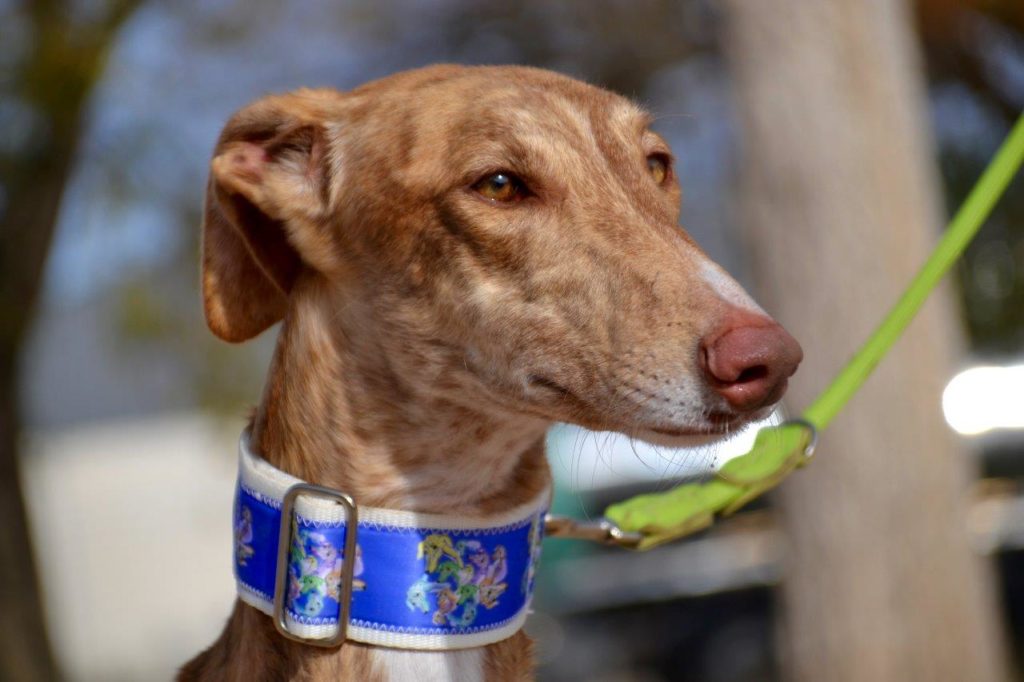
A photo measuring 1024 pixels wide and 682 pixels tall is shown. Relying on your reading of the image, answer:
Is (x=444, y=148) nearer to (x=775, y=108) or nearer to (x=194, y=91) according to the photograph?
(x=775, y=108)

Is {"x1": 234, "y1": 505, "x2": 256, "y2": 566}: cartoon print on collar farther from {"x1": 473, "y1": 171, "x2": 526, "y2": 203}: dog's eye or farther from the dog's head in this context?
{"x1": 473, "y1": 171, "x2": 526, "y2": 203}: dog's eye

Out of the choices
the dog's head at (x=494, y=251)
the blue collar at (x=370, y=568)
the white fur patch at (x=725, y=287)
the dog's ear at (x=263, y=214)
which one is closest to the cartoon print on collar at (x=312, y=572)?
the blue collar at (x=370, y=568)

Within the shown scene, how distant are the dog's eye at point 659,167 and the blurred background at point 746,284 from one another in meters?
0.52

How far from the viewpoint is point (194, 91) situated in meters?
9.09

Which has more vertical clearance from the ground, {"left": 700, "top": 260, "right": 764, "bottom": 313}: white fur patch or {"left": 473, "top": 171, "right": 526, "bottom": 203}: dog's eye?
{"left": 473, "top": 171, "right": 526, "bottom": 203}: dog's eye

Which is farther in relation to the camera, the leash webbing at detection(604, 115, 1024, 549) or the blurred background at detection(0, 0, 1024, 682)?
the blurred background at detection(0, 0, 1024, 682)

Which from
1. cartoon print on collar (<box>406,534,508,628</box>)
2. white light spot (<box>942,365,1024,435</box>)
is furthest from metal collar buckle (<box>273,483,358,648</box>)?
white light spot (<box>942,365,1024,435</box>)

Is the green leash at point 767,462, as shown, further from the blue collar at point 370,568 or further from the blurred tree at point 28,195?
the blurred tree at point 28,195

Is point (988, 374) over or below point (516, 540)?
below

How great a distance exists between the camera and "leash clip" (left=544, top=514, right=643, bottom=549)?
2.44 metres

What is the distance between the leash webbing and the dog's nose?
643mm

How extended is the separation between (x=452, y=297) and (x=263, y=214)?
47cm

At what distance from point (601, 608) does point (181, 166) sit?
14.6ft

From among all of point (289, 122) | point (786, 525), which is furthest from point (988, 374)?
point (289, 122)
